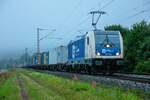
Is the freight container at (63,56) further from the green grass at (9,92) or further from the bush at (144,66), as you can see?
the green grass at (9,92)

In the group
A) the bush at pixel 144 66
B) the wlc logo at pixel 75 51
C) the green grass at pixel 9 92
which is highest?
the wlc logo at pixel 75 51

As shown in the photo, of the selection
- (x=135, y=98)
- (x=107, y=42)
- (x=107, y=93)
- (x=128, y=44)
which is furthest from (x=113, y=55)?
(x=128, y=44)

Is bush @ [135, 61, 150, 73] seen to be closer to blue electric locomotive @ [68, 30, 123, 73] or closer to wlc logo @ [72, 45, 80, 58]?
wlc logo @ [72, 45, 80, 58]

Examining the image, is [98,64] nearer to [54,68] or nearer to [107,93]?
[107,93]

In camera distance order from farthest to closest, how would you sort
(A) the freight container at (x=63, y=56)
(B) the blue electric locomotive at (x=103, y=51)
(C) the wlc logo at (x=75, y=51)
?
1. (A) the freight container at (x=63, y=56)
2. (C) the wlc logo at (x=75, y=51)
3. (B) the blue electric locomotive at (x=103, y=51)

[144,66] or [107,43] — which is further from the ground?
[107,43]

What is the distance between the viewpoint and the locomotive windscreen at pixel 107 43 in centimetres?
2992

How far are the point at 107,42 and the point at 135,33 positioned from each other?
20.0m

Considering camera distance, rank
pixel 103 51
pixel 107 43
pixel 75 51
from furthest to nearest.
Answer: pixel 75 51 < pixel 107 43 < pixel 103 51

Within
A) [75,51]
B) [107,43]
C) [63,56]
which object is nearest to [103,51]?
[107,43]

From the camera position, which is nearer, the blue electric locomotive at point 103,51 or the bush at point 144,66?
the blue electric locomotive at point 103,51

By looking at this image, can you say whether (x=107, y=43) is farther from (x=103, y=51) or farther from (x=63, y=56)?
(x=63, y=56)

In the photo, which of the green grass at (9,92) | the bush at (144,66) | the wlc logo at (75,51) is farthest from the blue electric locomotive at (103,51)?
the bush at (144,66)

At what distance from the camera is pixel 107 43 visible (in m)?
30.4
